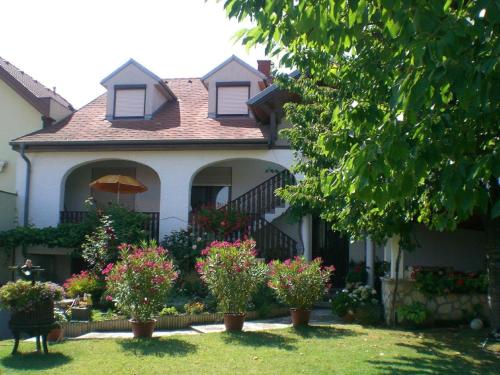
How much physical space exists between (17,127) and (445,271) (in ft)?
49.7

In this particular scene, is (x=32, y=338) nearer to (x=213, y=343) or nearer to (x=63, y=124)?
(x=213, y=343)

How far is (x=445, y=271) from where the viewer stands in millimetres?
11453

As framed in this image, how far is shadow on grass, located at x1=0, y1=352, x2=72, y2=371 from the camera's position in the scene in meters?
7.38

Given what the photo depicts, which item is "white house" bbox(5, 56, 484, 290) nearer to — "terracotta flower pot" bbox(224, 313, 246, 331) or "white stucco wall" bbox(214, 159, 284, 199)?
"white stucco wall" bbox(214, 159, 284, 199)

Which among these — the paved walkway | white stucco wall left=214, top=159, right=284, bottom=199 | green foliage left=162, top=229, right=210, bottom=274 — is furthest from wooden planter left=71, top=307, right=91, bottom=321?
white stucco wall left=214, top=159, right=284, bottom=199

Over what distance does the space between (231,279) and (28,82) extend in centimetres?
1526

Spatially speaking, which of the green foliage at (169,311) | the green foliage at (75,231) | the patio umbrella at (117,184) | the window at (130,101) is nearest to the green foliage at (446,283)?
the green foliage at (169,311)

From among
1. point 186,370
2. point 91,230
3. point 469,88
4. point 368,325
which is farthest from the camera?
point 91,230

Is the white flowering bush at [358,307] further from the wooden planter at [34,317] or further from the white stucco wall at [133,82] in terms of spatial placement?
the white stucco wall at [133,82]

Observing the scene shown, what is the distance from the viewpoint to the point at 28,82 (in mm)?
21250

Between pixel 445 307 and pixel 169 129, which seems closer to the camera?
pixel 445 307

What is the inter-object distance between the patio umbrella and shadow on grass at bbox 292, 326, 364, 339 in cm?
781

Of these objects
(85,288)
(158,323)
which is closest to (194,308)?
(158,323)

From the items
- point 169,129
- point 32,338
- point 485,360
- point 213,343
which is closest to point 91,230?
point 169,129
